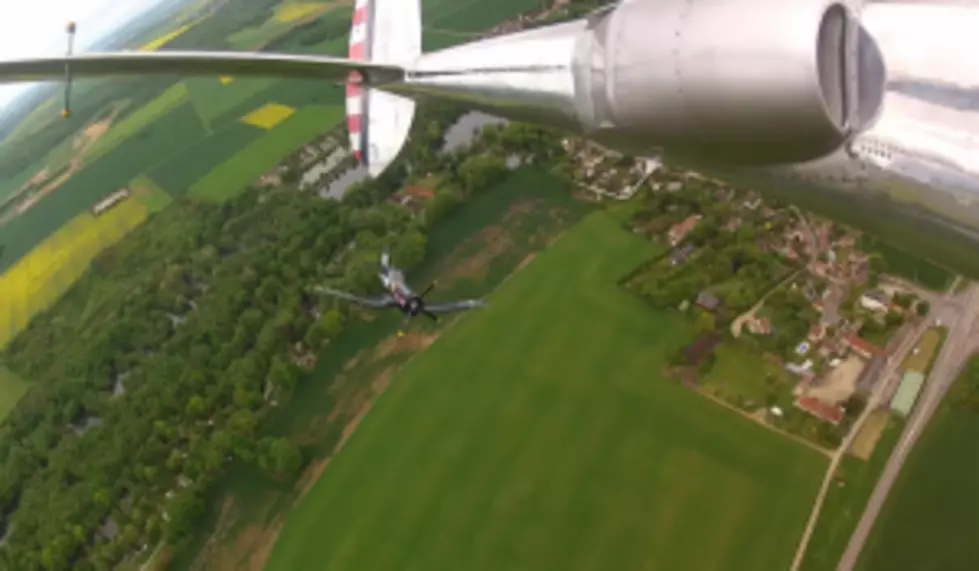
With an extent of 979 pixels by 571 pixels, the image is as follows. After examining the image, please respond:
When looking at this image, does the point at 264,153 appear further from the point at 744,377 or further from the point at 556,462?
the point at 744,377

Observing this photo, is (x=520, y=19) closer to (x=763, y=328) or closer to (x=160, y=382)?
(x=763, y=328)

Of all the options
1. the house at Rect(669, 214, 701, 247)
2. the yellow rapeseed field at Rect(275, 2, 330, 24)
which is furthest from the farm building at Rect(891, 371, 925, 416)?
the yellow rapeseed field at Rect(275, 2, 330, 24)

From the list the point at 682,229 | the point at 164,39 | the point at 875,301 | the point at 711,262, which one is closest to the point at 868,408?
the point at 875,301

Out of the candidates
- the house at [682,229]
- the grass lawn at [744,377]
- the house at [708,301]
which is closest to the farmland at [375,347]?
the house at [682,229]

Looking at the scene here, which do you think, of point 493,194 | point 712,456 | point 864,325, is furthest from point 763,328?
point 493,194

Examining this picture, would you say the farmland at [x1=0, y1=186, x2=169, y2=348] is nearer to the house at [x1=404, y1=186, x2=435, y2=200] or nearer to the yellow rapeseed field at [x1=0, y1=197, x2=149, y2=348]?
the yellow rapeseed field at [x1=0, y1=197, x2=149, y2=348]

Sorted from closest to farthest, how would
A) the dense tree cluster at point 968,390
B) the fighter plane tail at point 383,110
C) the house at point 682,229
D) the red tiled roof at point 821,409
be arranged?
the fighter plane tail at point 383,110, the dense tree cluster at point 968,390, the red tiled roof at point 821,409, the house at point 682,229

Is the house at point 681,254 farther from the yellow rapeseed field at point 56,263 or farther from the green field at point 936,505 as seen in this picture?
the yellow rapeseed field at point 56,263
